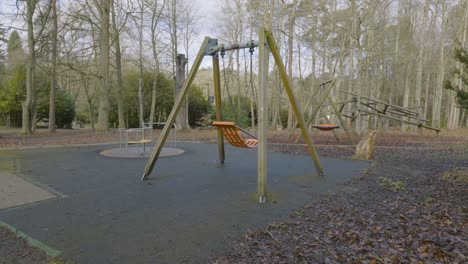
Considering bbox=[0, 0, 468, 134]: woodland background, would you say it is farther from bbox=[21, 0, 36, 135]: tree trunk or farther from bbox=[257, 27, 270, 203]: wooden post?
bbox=[257, 27, 270, 203]: wooden post

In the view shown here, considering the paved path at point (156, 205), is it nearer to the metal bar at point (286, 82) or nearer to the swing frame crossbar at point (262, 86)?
the swing frame crossbar at point (262, 86)

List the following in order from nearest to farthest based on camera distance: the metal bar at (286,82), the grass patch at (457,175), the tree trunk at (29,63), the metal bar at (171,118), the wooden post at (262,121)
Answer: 1. the wooden post at (262,121)
2. the metal bar at (286,82)
3. the grass patch at (457,175)
4. the metal bar at (171,118)
5. the tree trunk at (29,63)

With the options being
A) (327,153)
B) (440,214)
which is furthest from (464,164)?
(440,214)

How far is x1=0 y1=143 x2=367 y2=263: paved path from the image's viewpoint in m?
2.40

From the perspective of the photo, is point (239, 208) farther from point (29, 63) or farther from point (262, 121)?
point (29, 63)

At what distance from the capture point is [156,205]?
3.49 meters

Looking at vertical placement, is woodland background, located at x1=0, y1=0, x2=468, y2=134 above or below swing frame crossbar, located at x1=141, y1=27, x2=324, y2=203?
above

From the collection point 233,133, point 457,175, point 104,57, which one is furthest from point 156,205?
point 104,57

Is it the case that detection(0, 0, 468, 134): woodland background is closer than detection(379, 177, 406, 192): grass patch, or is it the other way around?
detection(379, 177, 406, 192): grass patch

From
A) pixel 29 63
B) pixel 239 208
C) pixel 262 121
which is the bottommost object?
pixel 239 208

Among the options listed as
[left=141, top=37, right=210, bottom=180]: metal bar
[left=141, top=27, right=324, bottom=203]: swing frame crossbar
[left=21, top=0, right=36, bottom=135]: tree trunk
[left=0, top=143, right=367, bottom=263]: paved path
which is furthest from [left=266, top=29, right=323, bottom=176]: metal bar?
[left=21, top=0, right=36, bottom=135]: tree trunk

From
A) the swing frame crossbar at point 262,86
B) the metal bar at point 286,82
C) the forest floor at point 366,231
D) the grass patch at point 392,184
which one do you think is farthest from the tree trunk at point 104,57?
the grass patch at point 392,184

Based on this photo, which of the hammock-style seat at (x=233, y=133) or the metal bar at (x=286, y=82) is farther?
the hammock-style seat at (x=233, y=133)

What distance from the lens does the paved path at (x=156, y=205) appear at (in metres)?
2.40
